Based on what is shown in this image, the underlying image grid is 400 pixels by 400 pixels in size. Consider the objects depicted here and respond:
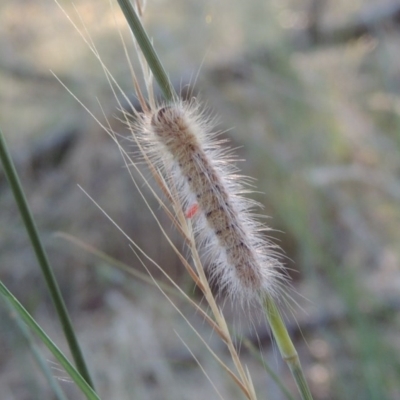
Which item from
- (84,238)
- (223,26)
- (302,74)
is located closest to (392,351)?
(302,74)

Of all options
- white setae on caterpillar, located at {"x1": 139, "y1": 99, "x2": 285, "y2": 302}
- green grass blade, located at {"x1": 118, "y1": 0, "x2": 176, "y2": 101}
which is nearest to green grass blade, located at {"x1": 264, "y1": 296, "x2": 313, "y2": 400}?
white setae on caterpillar, located at {"x1": 139, "y1": 99, "x2": 285, "y2": 302}

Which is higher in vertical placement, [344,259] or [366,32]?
[366,32]

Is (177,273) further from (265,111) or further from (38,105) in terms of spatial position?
(38,105)

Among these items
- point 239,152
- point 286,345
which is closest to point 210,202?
point 286,345

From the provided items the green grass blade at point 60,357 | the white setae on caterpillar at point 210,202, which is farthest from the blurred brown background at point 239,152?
the green grass blade at point 60,357

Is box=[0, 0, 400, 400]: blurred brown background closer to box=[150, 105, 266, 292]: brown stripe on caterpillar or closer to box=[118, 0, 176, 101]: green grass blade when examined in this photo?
box=[150, 105, 266, 292]: brown stripe on caterpillar
